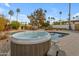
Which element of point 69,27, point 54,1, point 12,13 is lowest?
point 69,27

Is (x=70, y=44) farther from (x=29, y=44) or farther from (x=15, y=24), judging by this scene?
(x=15, y=24)

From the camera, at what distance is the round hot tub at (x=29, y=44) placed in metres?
1.78

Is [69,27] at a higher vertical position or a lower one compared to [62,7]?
lower

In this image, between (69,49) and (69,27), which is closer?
(69,49)

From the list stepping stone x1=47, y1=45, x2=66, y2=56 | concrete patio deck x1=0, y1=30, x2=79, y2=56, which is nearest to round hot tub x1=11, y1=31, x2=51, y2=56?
stepping stone x1=47, y1=45, x2=66, y2=56

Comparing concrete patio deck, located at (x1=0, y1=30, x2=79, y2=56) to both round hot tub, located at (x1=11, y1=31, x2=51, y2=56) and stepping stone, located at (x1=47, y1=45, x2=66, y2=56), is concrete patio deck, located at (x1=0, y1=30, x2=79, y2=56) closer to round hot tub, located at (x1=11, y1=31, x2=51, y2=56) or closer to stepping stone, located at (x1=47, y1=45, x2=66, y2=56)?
stepping stone, located at (x1=47, y1=45, x2=66, y2=56)

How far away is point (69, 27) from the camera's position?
1918mm

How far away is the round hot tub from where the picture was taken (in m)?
1.78

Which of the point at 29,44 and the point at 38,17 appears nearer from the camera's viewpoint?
the point at 29,44

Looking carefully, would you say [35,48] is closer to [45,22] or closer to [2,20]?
[45,22]

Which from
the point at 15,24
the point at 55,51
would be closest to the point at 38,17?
the point at 15,24

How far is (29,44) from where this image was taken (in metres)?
1.78

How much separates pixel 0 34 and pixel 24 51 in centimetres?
42

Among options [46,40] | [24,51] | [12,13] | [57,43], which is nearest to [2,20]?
[12,13]
